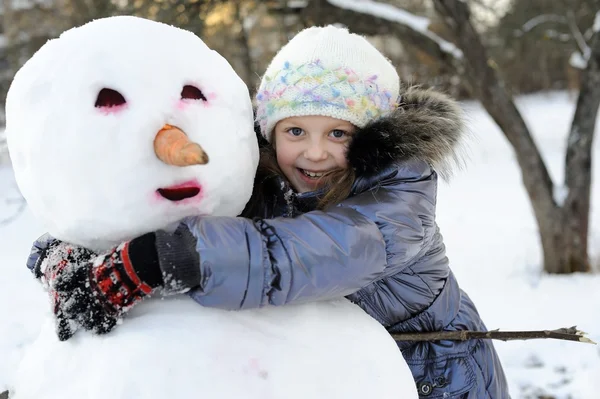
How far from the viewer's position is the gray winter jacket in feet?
3.61

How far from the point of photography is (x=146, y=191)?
3.57ft

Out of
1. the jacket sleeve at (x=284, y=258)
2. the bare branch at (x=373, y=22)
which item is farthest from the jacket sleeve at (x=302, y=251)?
the bare branch at (x=373, y=22)

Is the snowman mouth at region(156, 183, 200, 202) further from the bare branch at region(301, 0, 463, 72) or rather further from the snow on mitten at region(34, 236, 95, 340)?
the bare branch at region(301, 0, 463, 72)

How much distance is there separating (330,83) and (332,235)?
0.54 meters

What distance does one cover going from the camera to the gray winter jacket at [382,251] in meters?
1.10

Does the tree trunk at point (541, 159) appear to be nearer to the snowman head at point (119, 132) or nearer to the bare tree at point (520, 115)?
the bare tree at point (520, 115)

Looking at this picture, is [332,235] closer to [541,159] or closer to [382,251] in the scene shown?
[382,251]

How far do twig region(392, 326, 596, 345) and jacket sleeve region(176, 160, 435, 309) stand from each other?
16.0 inches

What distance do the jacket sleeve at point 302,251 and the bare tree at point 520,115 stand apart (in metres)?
3.54

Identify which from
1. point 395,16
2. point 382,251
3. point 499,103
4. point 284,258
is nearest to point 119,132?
point 284,258

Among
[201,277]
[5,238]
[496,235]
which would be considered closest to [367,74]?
[201,277]

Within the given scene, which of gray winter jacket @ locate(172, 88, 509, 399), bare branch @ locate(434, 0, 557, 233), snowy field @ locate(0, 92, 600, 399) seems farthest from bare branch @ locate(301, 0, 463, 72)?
gray winter jacket @ locate(172, 88, 509, 399)

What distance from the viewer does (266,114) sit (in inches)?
66.6

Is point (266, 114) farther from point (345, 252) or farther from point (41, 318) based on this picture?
point (41, 318)
